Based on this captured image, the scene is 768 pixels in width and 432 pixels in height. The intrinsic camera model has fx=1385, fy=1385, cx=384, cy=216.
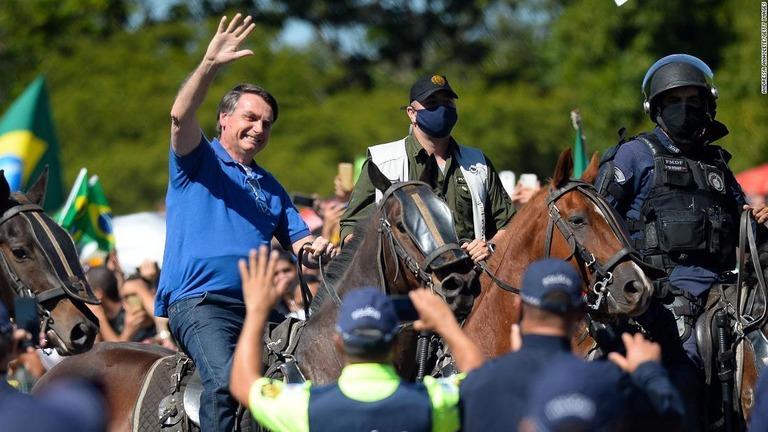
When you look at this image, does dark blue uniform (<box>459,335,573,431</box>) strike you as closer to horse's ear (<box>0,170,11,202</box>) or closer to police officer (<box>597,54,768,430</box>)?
police officer (<box>597,54,768,430</box>)

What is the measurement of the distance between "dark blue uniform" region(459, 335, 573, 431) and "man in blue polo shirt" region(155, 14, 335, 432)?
8.21ft

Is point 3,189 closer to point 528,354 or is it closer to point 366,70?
point 528,354

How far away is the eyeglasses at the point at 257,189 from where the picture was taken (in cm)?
836

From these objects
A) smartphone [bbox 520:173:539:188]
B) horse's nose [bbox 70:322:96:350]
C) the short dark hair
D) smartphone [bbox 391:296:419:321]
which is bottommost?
horse's nose [bbox 70:322:96:350]

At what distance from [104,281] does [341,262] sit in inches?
195

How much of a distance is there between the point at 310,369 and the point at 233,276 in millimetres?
727

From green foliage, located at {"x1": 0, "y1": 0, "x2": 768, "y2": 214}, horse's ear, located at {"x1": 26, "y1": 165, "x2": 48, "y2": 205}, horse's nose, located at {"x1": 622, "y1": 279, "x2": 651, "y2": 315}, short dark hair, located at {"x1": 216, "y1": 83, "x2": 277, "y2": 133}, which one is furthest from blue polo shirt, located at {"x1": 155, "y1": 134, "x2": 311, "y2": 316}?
green foliage, located at {"x1": 0, "y1": 0, "x2": 768, "y2": 214}

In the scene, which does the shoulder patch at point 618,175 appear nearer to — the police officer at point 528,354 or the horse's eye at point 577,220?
the horse's eye at point 577,220

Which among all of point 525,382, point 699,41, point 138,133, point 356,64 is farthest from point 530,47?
point 525,382

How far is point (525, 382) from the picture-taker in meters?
5.45

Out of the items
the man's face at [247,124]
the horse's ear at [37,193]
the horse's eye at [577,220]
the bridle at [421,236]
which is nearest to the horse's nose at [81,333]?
the horse's ear at [37,193]

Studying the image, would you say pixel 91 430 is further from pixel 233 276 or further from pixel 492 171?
pixel 492 171

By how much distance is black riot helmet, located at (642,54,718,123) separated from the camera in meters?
9.12

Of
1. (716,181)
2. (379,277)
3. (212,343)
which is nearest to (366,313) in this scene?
(379,277)
